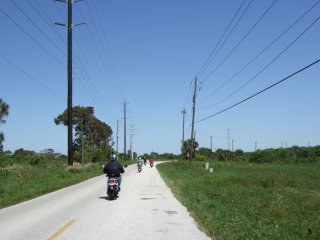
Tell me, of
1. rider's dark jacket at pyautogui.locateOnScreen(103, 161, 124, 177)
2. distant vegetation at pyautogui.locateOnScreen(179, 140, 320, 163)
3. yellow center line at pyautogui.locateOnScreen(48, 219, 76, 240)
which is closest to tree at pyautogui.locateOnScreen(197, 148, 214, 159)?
distant vegetation at pyautogui.locateOnScreen(179, 140, 320, 163)

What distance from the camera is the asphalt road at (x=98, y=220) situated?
28.8 feet

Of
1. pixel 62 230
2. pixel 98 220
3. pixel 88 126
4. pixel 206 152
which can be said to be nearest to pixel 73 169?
pixel 98 220

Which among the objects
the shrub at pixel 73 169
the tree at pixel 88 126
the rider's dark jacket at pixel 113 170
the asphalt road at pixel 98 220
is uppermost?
the tree at pixel 88 126

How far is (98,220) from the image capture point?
35.2 feet

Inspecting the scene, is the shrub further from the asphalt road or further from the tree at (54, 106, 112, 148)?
the tree at (54, 106, 112, 148)

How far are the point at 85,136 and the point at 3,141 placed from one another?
28.9m

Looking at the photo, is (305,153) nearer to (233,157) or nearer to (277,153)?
(277,153)

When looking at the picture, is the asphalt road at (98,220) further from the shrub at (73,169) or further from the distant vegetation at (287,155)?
the distant vegetation at (287,155)

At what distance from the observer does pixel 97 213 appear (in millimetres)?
12109

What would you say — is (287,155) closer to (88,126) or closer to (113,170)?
(88,126)

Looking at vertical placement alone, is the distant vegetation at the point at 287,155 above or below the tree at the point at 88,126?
below

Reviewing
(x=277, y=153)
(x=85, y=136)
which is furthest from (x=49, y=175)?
(x=277, y=153)

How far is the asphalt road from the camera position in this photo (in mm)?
8789

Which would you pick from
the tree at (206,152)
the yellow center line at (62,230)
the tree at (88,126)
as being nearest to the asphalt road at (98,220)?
the yellow center line at (62,230)
